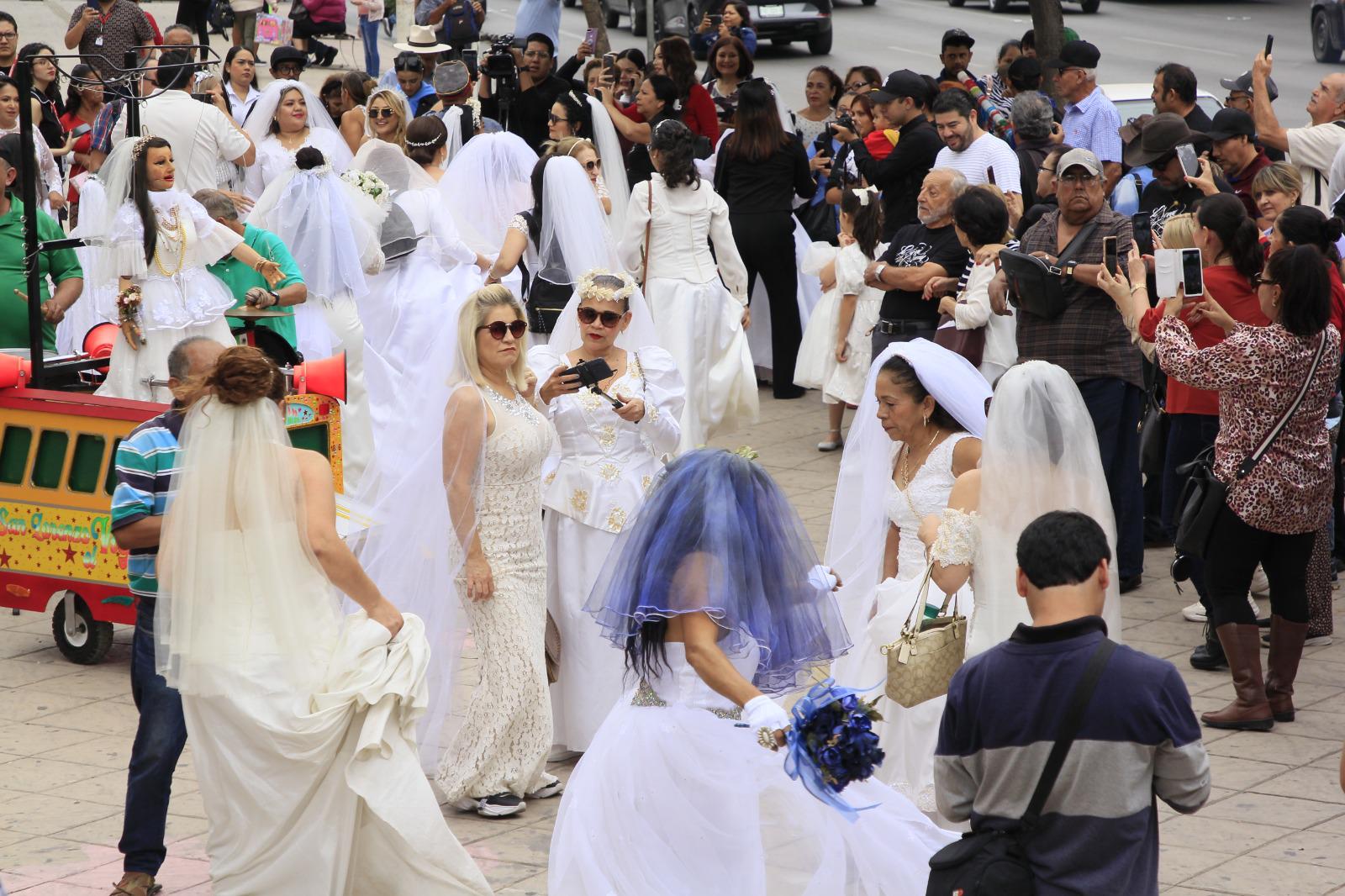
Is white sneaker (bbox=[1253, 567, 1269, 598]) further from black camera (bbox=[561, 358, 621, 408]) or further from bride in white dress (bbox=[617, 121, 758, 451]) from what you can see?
black camera (bbox=[561, 358, 621, 408])

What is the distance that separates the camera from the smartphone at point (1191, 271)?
6.84 m

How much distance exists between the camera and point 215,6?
2505 centimetres

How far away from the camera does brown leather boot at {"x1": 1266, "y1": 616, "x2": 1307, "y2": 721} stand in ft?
21.7

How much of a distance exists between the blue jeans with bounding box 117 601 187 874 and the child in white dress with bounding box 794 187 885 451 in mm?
6067

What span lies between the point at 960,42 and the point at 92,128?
7.10 metres

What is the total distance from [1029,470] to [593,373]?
203cm

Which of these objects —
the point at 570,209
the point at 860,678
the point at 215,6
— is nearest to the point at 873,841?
the point at 860,678

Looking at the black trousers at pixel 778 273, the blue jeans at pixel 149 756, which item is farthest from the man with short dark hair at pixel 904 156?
the blue jeans at pixel 149 756

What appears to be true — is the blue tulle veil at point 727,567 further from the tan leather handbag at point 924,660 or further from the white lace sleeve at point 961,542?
the white lace sleeve at point 961,542

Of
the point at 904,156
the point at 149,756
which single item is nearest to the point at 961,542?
the point at 149,756

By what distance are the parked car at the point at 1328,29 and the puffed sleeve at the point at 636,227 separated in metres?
17.6

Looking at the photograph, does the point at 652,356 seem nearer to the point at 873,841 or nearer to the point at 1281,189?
the point at 873,841

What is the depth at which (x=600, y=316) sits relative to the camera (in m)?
6.56

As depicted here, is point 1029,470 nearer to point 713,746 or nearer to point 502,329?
point 713,746
